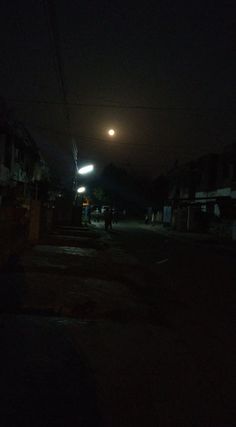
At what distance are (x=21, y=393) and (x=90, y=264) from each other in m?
8.78

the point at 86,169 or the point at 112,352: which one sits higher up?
the point at 86,169

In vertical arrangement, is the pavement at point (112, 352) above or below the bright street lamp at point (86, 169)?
below

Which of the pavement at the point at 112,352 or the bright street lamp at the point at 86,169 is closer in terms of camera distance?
the pavement at the point at 112,352

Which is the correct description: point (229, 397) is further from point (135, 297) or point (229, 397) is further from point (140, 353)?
point (135, 297)

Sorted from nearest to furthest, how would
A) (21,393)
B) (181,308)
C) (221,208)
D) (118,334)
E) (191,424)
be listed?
(191,424)
(21,393)
(118,334)
(181,308)
(221,208)

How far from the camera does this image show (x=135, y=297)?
8.49m

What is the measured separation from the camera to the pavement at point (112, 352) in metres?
3.58

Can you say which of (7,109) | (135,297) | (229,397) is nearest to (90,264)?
(135,297)

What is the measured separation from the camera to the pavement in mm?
3576

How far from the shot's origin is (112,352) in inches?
199

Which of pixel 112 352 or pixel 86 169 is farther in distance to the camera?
pixel 86 169

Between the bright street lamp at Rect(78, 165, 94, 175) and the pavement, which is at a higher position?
the bright street lamp at Rect(78, 165, 94, 175)

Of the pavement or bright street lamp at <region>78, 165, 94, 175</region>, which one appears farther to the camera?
bright street lamp at <region>78, 165, 94, 175</region>

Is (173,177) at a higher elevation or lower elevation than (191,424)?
higher
